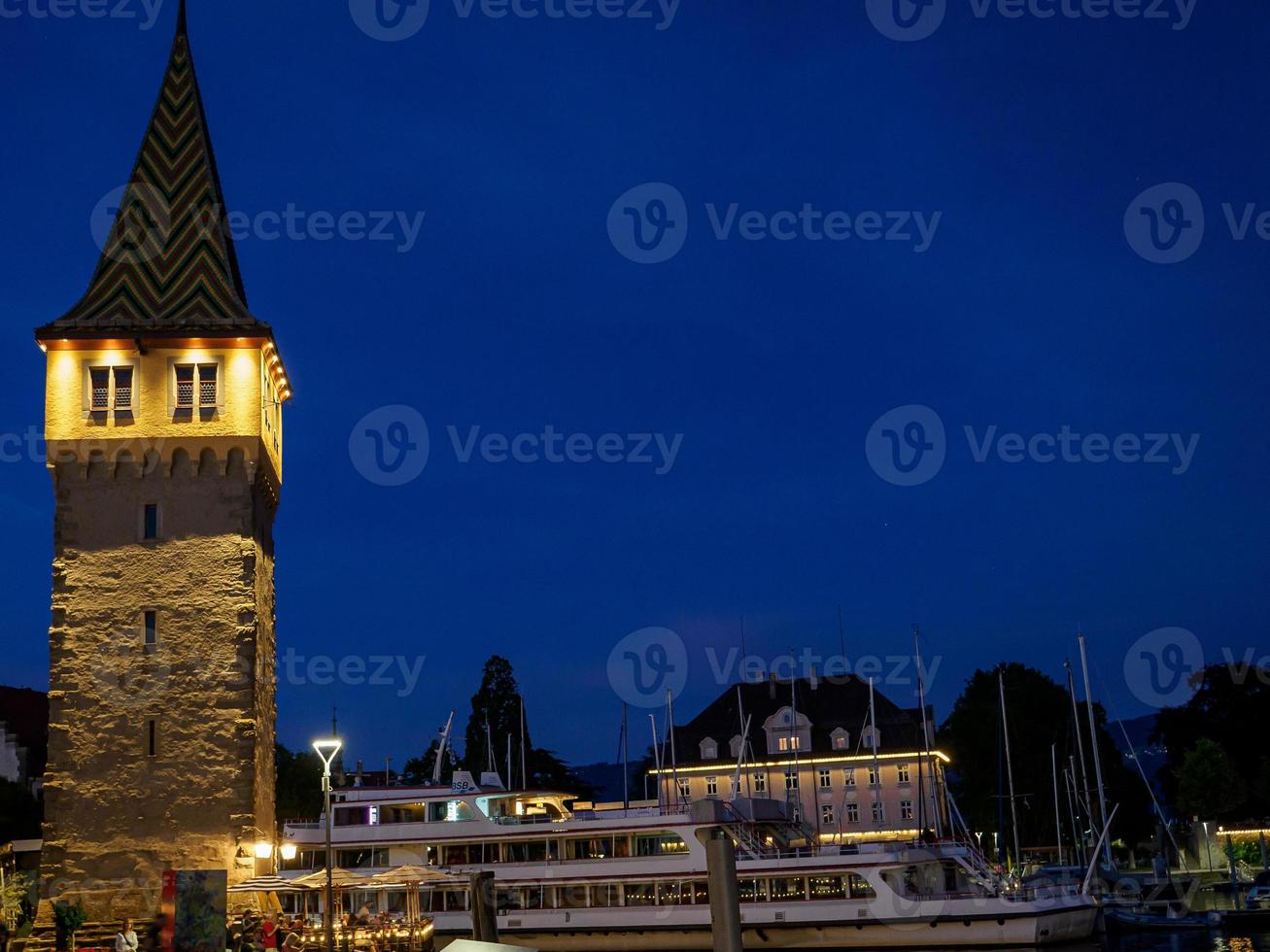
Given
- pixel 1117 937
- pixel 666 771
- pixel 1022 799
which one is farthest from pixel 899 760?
pixel 1117 937

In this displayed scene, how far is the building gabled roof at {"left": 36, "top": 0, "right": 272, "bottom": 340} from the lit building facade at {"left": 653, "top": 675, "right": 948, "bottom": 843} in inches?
1551

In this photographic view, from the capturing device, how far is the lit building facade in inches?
3120

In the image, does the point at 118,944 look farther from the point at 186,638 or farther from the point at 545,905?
the point at 545,905

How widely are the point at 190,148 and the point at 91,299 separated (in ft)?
22.5

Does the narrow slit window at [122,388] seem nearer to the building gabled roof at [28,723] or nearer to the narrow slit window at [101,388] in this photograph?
the narrow slit window at [101,388]

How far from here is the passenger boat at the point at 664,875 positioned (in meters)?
44.2

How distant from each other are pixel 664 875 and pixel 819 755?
1429 inches

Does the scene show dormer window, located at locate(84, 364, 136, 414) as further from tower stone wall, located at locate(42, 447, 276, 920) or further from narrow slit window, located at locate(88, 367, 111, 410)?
tower stone wall, located at locate(42, 447, 276, 920)

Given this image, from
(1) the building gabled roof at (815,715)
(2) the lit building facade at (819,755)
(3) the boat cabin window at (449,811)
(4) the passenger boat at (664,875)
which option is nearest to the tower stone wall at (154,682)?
(4) the passenger boat at (664,875)

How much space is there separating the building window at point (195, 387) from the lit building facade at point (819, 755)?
38978 millimetres

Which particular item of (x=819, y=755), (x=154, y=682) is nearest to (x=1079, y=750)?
(x=819, y=755)

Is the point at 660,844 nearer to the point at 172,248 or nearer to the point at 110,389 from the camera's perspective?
the point at 110,389

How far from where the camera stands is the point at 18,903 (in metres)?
41.4

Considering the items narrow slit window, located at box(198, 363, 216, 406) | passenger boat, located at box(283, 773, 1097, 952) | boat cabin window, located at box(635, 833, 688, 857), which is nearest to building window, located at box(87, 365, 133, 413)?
narrow slit window, located at box(198, 363, 216, 406)
